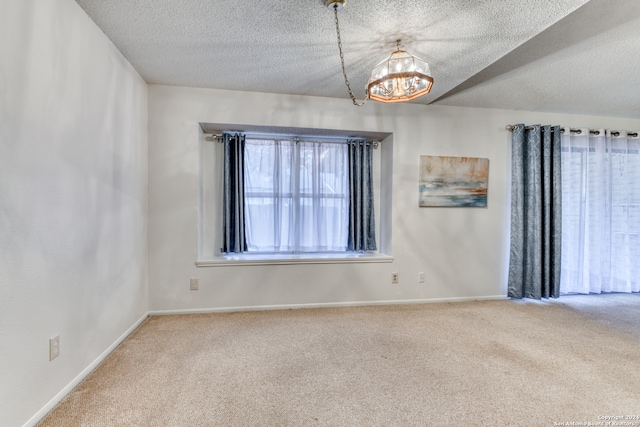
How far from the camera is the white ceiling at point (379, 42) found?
1719 millimetres

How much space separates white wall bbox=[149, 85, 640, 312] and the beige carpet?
346mm

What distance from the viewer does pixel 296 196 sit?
11.1 ft

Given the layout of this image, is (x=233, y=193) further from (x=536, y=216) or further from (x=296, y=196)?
(x=536, y=216)

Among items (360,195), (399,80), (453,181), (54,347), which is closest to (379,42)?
(399,80)

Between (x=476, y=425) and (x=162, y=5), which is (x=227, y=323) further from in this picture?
(x=162, y=5)

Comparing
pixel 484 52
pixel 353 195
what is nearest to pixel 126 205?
pixel 353 195

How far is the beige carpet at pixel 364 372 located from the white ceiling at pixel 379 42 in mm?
2263

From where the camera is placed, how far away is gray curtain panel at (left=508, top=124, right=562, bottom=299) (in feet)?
11.1

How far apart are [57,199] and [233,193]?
170cm

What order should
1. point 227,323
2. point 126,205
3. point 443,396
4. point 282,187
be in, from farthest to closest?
point 282,187 → point 227,323 → point 126,205 → point 443,396

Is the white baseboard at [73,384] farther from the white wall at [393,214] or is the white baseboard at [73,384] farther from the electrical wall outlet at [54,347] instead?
the white wall at [393,214]

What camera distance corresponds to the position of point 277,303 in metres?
3.09

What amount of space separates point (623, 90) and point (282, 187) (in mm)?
3702

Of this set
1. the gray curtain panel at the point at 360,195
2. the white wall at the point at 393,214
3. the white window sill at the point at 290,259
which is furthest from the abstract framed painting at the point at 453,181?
the white window sill at the point at 290,259
